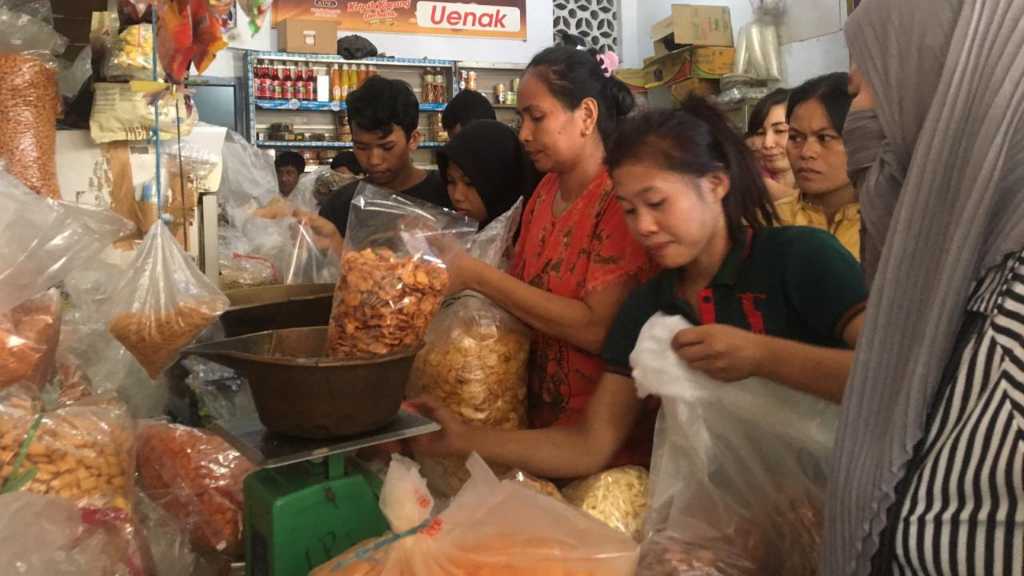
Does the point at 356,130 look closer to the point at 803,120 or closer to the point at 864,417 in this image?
the point at 803,120

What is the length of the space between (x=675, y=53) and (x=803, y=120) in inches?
181

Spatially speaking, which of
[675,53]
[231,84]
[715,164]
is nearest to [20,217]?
[715,164]

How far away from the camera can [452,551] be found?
0.92 meters

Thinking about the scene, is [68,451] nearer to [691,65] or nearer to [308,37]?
[308,37]

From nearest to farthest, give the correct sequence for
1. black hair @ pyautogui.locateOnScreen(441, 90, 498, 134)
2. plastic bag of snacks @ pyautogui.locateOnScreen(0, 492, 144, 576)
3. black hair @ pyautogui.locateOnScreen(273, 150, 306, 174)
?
plastic bag of snacks @ pyautogui.locateOnScreen(0, 492, 144, 576) → black hair @ pyautogui.locateOnScreen(441, 90, 498, 134) → black hair @ pyautogui.locateOnScreen(273, 150, 306, 174)

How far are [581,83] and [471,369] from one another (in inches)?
25.2

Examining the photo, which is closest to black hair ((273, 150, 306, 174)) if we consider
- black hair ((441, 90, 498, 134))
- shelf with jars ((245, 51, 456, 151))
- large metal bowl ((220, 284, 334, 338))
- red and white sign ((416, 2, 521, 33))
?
shelf with jars ((245, 51, 456, 151))

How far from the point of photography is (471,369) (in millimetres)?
1486

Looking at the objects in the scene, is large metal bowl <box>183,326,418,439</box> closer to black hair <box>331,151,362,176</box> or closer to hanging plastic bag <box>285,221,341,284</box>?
hanging plastic bag <box>285,221,341,284</box>

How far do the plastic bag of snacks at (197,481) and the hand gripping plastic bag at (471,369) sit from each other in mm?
334

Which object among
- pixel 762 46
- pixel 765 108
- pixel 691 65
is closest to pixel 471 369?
pixel 765 108

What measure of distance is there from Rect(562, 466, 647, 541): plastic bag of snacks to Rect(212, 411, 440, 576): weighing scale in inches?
11.7

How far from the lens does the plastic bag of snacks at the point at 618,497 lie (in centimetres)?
124

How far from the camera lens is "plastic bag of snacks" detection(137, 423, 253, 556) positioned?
137cm
